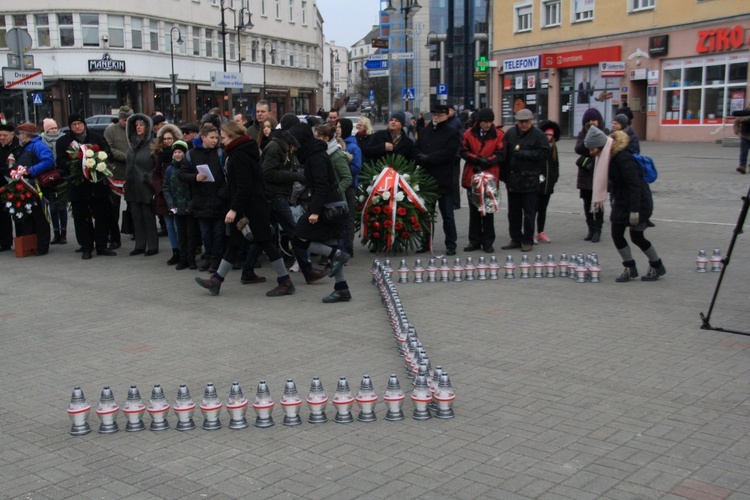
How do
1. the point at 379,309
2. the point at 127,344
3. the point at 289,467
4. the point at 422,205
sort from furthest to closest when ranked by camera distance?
the point at 422,205 → the point at 379,309 → the point at 127,344 → the point at 289,467

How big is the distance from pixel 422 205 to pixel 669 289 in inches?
146

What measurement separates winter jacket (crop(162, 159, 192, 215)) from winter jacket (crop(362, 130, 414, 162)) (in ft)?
9.06

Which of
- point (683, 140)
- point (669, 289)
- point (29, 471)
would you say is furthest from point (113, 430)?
point (683, 140)

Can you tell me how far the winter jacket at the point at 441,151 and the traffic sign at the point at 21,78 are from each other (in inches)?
390

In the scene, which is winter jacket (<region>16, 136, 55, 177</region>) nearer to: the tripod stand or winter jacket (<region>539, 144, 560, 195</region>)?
winter jacket (<region>539, 144, 560, 195</region>)

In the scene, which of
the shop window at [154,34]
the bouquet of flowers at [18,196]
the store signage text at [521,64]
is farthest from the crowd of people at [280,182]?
the shop window at [154,34]

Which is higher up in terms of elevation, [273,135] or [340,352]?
[273,135]

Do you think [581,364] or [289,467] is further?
[581,364]

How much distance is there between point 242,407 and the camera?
547 cm

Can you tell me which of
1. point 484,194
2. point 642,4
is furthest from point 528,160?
point 642,4

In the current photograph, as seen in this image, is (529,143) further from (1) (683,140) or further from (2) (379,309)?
(1) (683,140)

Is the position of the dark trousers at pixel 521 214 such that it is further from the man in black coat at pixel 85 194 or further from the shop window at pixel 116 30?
the shop window at pixel 116 30

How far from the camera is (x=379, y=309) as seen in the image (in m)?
8.93

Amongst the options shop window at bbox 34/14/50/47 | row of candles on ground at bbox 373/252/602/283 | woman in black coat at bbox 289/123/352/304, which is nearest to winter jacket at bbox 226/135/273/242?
woman in black coat at bbox 289/123/352/304
